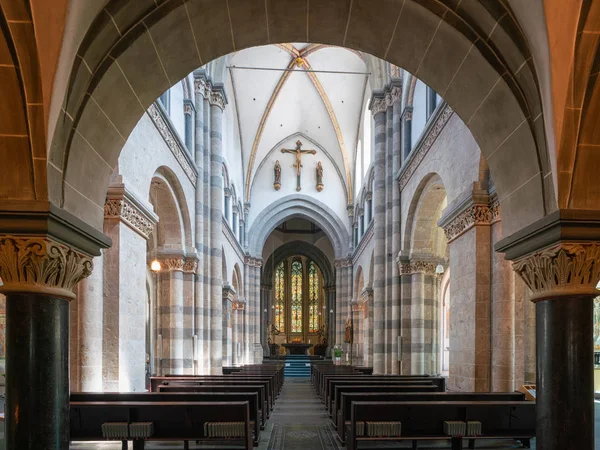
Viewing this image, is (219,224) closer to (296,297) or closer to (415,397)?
(415,397)

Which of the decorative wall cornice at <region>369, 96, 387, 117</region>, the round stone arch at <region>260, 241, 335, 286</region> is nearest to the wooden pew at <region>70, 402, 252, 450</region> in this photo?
the decorative wall cornice at <region>369, 96, 387, 117</region>

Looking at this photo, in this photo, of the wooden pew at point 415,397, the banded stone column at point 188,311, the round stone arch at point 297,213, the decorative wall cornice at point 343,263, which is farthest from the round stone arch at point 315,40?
the decorative wall cornice at point 343,263

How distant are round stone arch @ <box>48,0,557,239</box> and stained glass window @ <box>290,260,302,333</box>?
4284 cm

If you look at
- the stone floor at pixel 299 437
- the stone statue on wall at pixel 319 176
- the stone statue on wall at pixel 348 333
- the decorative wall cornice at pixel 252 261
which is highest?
the stone statue on wall at pixel 319 176

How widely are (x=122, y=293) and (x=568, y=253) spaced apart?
7.48 metres

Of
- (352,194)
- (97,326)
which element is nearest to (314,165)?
(352,194)

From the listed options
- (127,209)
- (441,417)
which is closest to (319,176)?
(127,209)

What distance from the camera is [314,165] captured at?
33.5 meters

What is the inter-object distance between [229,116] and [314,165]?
8.70 m

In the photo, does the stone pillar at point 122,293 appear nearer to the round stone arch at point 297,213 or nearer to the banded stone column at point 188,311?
the banded stone column at point 188,311

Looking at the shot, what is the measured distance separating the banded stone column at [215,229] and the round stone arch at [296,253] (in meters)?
26.9

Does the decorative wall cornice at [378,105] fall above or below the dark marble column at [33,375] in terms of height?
above

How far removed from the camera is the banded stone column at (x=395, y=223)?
17.8 metres

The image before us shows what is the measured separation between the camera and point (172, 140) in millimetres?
14000
